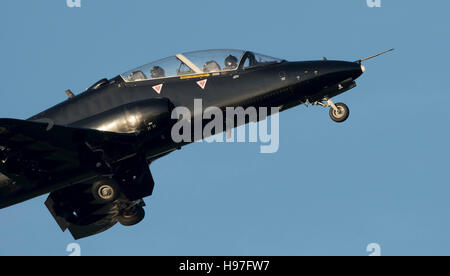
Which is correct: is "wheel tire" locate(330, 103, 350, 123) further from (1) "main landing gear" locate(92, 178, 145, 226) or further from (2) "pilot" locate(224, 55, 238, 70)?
(1) "main landing gear" locate(92, 178, 145, 226)

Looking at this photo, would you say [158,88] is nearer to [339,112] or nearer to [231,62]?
[231,62]

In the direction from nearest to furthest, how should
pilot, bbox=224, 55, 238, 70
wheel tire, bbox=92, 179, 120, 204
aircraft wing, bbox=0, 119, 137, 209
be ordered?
aircraft wing, bbox=0, 119, 137, 209
wheel tire, bbox=92, 179, 120, 204
pilot, bbox=224, 55, 238, 70

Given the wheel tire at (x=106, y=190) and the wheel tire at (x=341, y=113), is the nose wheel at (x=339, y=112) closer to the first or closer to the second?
the wheel tire at (x=341, y=113)

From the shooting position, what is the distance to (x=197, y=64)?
30.3 m

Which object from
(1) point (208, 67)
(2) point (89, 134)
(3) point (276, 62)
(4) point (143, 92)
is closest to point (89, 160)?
(2) point (89, 134)

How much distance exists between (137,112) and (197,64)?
329 centimetres

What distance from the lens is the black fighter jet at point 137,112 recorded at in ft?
92.9

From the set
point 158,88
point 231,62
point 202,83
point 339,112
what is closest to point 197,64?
point 202,83

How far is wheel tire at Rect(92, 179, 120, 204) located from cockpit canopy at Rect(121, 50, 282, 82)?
3790 millimetres

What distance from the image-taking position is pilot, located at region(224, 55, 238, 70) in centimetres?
3012

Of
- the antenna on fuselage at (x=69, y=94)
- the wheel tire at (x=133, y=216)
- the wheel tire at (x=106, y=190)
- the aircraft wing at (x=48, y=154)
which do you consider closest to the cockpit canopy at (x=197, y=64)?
the antenna on fuselage at (x=69, y=94)

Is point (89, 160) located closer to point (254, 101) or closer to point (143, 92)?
point (143, 92)

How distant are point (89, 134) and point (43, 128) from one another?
65.1 inches

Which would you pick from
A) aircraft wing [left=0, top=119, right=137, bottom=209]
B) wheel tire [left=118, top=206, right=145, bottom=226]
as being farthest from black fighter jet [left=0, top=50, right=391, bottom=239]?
wheel tire [left=118, top=206, right=145, bottom=226]
